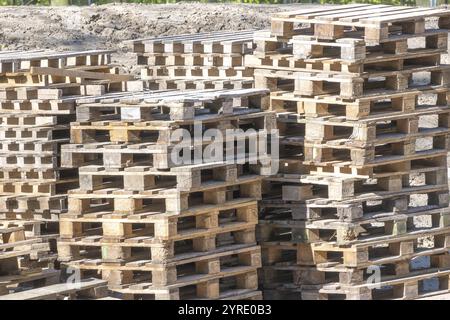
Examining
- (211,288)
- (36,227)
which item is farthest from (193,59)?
(211,288)

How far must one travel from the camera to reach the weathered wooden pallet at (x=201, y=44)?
591 inches

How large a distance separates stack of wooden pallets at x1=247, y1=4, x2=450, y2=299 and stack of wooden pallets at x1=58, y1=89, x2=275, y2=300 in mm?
616

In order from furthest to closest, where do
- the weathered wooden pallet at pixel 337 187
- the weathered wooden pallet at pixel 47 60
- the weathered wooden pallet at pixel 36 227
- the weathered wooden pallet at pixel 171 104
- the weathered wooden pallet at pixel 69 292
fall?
the weathered wooden pallet at pixel 47 60 → the weathered wooden pallet at pixel 36 227 → the weathered wooden pallet at pixel 337 187 → the weathered wooden pallet at pixel 171 104 → the weathered wooden pallet at pixel 69 292

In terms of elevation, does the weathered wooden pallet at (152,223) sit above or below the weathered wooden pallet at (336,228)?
above

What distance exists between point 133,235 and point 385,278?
107 inches

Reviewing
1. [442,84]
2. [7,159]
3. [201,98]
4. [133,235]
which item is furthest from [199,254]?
[442,84]

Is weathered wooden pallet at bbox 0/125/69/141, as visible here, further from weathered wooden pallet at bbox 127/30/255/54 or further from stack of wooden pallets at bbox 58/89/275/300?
weathered wooden pallet at bbox 127/30/255/54

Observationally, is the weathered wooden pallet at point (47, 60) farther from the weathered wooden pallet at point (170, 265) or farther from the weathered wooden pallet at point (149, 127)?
the weathered wooden pallet at point (170, 265)

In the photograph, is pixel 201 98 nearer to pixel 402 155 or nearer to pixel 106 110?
pixel 106 110

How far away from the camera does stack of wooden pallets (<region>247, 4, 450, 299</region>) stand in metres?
13.5

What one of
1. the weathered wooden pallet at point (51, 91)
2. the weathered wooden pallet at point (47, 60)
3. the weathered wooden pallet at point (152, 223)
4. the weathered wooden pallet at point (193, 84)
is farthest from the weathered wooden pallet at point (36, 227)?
the weathered wooden pallet at point (193, 84)

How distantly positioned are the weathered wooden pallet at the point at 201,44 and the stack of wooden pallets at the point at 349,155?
70 centimetres

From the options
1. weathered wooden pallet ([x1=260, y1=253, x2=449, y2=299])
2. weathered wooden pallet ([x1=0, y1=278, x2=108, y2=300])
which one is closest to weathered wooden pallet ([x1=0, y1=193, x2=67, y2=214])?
weathered wooden pallet ([x1=0, y1=278, x2=108, y2=300])

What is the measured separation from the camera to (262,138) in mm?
13320
